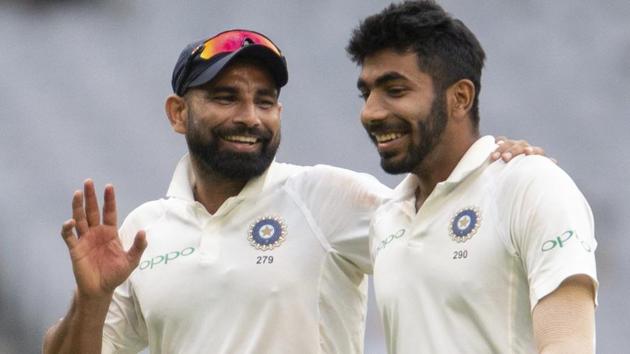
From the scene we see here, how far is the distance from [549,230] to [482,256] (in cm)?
22

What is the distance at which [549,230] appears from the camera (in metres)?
3.69

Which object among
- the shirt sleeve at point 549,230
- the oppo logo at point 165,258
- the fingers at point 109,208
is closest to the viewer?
the shirt sleeve at point 549,230

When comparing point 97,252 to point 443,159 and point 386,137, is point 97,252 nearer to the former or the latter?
point 386,137

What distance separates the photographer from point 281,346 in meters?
4.38

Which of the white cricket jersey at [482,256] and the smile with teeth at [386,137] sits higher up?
the smile with teeth at [386,137]

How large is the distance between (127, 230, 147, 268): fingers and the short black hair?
73 cm

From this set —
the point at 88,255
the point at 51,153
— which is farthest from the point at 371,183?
the point at 51,153

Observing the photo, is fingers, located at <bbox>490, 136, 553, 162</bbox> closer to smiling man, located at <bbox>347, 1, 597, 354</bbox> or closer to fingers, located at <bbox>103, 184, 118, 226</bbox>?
smiling man, located at <bbox>347, 1, 597, 354</bbox>

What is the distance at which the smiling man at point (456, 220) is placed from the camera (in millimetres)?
3664

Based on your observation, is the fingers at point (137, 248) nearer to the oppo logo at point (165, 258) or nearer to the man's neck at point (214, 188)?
the oppo logo at point (165, 258)

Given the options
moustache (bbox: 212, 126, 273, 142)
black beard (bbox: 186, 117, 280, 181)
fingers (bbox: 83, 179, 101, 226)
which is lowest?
fingers (bbox: 83, 179, 101, 226)

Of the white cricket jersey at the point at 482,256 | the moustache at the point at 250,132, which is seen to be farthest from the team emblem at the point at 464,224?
the moustache at the point at 250,132

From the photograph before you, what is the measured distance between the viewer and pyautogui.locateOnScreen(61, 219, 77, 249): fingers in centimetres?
425

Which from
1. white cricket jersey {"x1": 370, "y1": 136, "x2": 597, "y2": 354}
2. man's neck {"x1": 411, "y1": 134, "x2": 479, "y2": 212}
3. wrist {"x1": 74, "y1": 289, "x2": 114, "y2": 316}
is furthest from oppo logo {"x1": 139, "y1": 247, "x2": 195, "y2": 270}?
man's neck {"x1": 411, "y1": 134, "x2": 479, "y2": 212}
